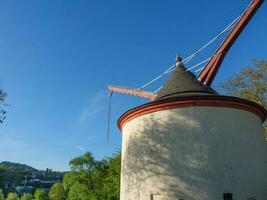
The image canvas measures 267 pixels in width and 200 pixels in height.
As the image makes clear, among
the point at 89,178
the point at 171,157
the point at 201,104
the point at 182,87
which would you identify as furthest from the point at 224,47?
the point at 89,178

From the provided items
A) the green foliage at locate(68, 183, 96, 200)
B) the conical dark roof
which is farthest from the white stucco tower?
the green foliage at locate(68, 183, 96, 200)

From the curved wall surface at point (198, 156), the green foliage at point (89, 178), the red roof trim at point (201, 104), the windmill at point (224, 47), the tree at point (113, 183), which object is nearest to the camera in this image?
the curved wall surface at point (198, 156)

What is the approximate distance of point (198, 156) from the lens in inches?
542

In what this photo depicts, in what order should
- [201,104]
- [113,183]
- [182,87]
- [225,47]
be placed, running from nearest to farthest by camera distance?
[201,104] < [182,87] < [225,47] < [113,183]

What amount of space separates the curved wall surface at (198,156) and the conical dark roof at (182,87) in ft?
5.12

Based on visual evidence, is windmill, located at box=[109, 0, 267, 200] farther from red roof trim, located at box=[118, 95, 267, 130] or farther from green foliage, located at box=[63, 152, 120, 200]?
green foliage, located at box=[63, 152, 120, 200]

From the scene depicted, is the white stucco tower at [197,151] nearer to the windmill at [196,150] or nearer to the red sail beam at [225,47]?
the windmill at [196,150]

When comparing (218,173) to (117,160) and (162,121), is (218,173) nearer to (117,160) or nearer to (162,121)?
(162,121)

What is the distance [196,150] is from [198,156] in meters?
0.24

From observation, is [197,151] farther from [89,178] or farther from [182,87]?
[89,178]

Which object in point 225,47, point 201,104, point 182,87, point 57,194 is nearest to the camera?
point 201,104

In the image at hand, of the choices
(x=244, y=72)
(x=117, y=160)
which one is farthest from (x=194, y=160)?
(x=117, y=160)

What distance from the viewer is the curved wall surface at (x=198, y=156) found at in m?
13.5

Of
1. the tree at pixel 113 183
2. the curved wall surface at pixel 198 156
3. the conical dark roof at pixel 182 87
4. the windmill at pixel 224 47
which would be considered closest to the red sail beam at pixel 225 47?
the windmill at pixel 224 47
